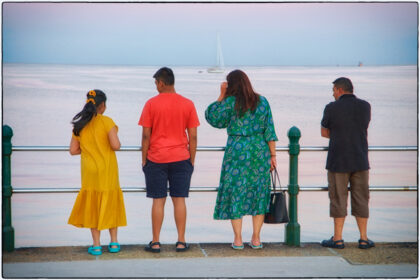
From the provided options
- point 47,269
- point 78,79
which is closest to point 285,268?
point 47,269

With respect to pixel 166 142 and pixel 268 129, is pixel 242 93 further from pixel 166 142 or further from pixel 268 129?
pixel 166 142

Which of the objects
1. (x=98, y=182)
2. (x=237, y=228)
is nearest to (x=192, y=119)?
(x=98, y=182)

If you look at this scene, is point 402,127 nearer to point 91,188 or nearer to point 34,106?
point 34,106

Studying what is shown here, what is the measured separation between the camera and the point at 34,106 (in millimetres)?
42281

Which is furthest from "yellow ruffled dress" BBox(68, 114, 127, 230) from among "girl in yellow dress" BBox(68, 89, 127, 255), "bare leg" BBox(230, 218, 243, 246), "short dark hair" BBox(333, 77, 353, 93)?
"short dark hair" BBox(333, 77, 353, 93)

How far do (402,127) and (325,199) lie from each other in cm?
1983

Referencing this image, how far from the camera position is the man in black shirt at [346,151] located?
19.9ft

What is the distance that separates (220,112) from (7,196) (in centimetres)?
204

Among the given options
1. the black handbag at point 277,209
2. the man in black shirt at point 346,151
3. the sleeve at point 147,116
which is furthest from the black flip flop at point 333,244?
the sleeve at point 147,116

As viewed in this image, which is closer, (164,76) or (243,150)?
(164,76)

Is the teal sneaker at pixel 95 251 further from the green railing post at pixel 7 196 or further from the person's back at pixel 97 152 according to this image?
the green railing post at pixel 7 196

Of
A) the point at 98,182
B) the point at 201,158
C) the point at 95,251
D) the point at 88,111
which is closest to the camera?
the point at 88,111

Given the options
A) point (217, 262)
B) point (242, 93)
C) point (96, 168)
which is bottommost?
point (217, 262)

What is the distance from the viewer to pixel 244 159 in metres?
6.05
